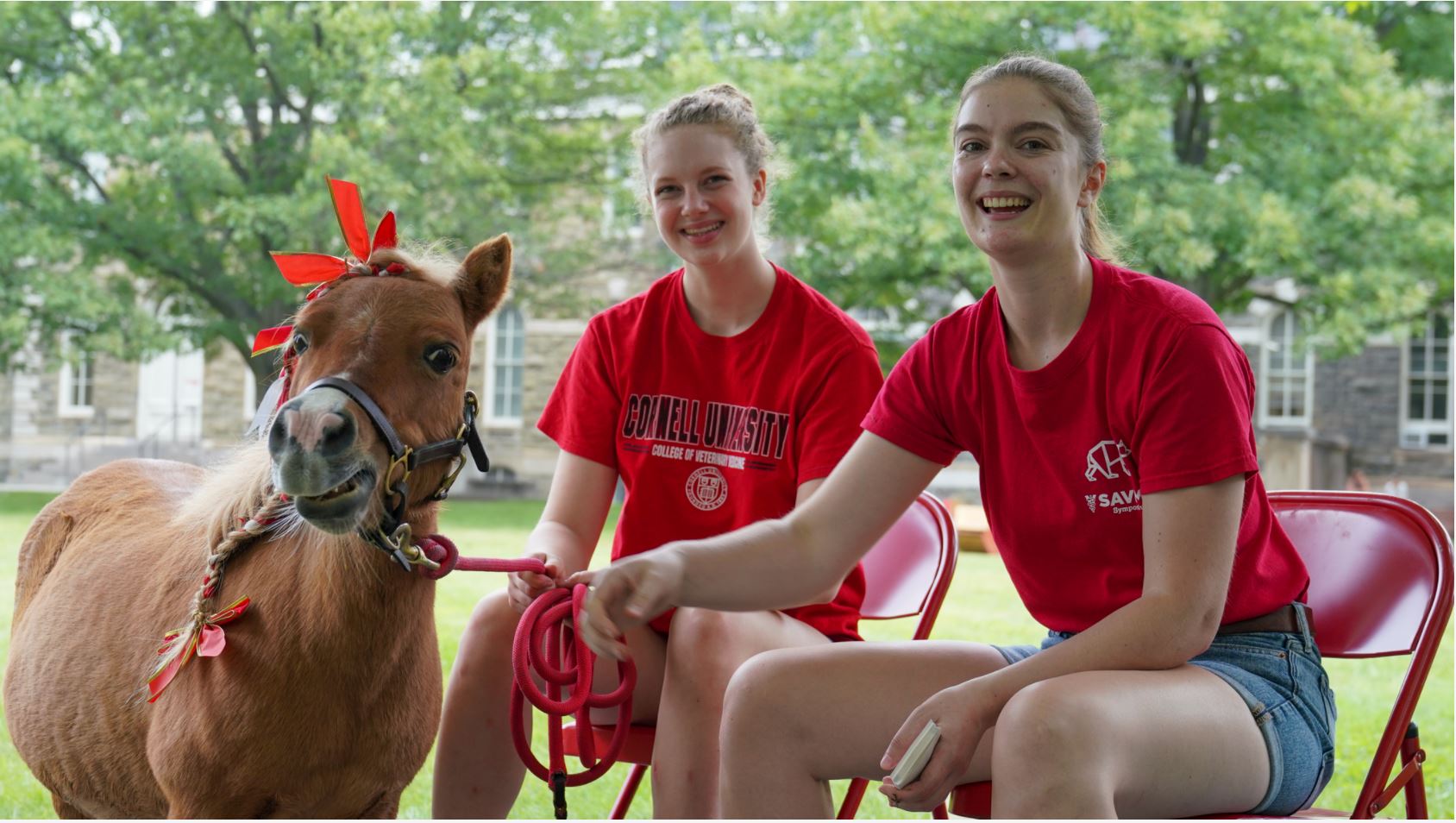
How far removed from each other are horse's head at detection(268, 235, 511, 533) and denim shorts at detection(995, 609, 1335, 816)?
4.20ft

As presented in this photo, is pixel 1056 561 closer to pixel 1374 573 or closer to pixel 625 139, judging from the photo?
pixel 1374 573

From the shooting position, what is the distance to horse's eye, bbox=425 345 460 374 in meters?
2.16

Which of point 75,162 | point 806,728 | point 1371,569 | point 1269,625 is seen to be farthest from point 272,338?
point 75,162

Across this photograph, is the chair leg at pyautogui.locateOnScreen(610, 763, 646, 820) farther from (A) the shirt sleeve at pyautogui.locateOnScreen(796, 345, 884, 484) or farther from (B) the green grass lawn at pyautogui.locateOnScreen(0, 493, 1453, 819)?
(B) the green grass lawn at pyautogui.locateOnScreen(0, 493, 1453, 819)

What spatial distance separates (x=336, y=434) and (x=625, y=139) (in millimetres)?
17660

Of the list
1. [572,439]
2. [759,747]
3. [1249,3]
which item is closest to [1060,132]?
[759,747]

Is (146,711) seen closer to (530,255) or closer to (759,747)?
(759,747)

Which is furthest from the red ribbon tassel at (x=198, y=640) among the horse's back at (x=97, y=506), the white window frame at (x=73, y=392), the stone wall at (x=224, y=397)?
the white window frame at (x=73, y=392)

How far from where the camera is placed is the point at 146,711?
7.83 ft

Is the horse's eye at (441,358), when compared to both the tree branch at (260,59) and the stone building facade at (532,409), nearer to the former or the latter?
the stone building facade at (532,409)

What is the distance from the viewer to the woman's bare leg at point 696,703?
216 cm

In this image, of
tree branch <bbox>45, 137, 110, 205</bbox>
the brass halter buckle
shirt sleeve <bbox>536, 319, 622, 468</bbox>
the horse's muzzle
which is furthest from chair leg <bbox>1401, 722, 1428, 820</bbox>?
tree branch <bbox>45, 137, 110, 205</bbox>

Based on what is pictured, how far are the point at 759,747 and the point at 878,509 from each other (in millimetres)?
479

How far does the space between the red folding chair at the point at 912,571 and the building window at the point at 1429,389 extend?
1992 cm
